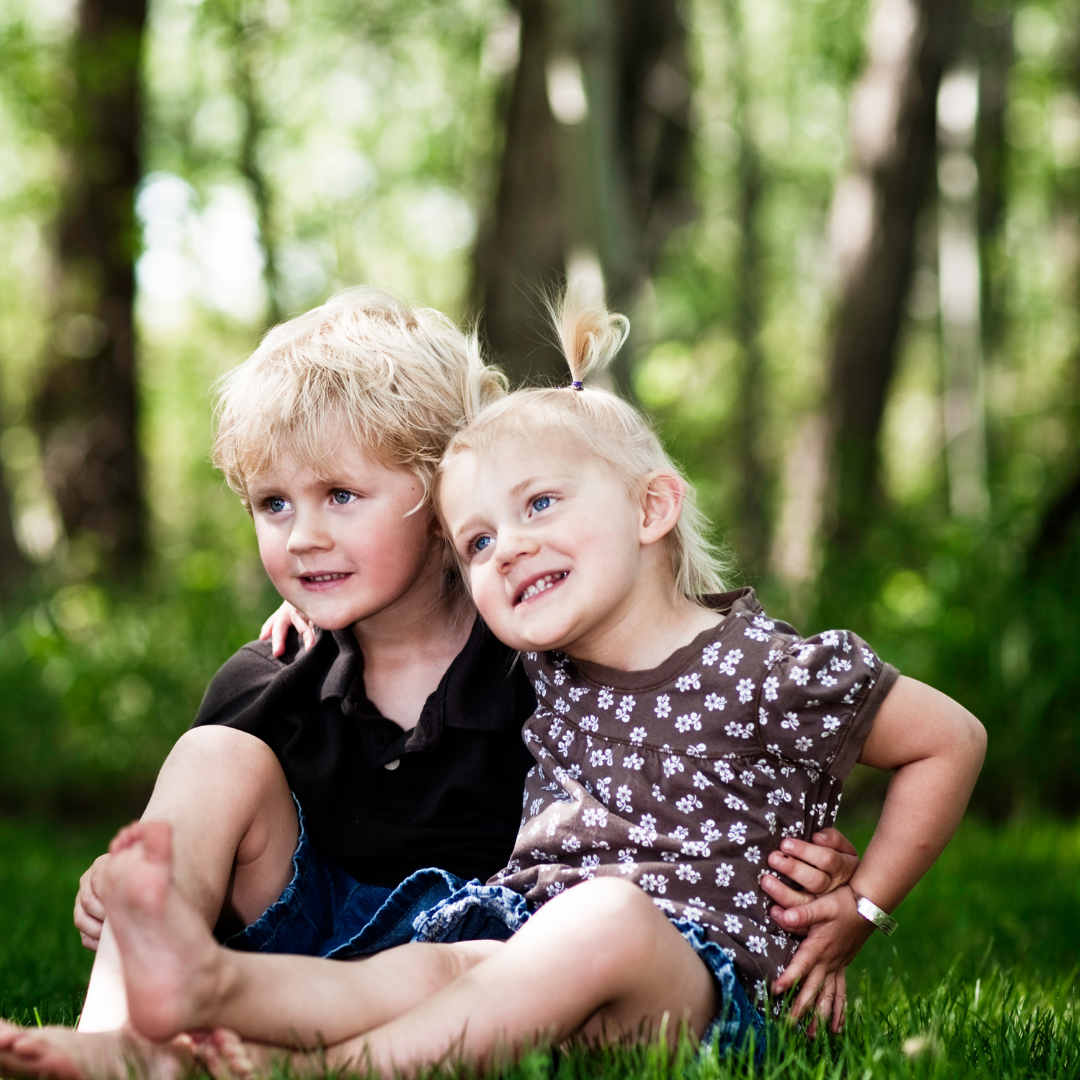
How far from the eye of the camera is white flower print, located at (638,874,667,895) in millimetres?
1875

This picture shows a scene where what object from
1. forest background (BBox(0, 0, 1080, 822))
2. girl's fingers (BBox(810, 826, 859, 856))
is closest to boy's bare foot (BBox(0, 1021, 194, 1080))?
girl's fingers (BBox(810, 826, 859, 856))

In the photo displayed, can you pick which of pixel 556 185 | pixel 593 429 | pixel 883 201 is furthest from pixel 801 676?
pixel 883 201

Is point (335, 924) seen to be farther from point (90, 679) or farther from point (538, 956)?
point (90, 679)

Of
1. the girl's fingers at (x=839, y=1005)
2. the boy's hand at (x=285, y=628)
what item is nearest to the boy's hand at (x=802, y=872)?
the girl's fingers at (x=839, y=1005)

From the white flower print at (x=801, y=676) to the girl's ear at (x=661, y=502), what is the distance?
34 cm

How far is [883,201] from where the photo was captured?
6773mm

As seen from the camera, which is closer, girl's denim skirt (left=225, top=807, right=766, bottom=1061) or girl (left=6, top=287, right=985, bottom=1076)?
girl (left=6, top=287, right=985, bottom=1076)

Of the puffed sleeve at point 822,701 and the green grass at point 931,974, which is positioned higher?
the puffed sleeve at point 822,701

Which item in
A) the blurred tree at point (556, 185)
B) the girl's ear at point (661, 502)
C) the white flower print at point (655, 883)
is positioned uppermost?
the blurred tree at point (556, 185)

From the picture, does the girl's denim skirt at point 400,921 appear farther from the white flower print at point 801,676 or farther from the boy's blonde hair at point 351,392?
the boy's blonde hair at point 351,392

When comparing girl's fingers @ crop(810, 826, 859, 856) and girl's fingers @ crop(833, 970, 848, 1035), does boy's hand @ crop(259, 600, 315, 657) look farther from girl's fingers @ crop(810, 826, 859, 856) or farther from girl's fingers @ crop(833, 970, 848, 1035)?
girl's fingers @ crop(833, 970, 848, 1035)

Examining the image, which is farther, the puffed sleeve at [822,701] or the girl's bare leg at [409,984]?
the puffed sleeve at [822,701]

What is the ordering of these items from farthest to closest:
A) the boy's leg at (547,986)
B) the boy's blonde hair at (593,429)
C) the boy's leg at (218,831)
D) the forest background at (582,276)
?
the forest background at (582,276) → the boy's blonde hair at (593,429) → the boy's leg at (218,831) → the boy's leg at (547,986)

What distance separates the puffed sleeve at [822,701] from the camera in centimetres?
187
